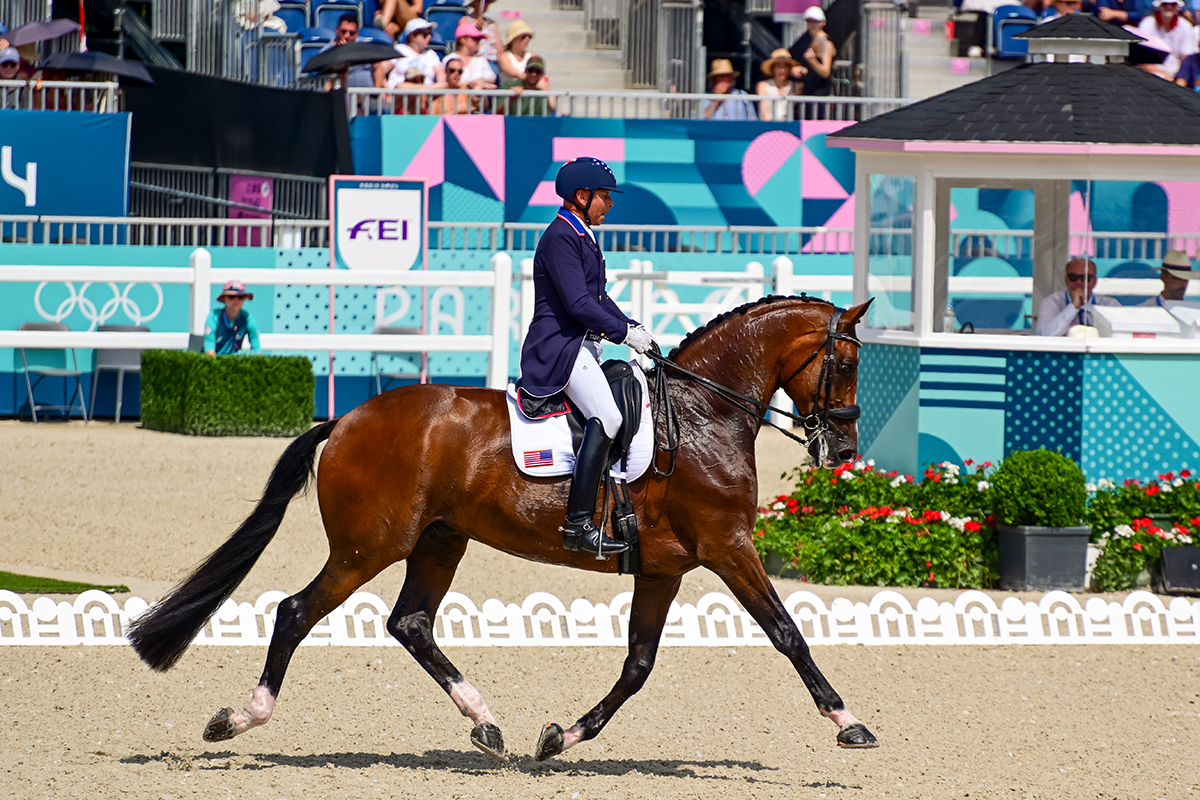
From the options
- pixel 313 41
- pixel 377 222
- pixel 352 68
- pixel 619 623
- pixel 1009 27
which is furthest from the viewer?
pixel 1009 27

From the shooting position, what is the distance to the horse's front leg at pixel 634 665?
5730 millimetres

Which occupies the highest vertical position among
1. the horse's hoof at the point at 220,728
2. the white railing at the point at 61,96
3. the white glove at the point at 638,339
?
the white railing at the point at 61,96

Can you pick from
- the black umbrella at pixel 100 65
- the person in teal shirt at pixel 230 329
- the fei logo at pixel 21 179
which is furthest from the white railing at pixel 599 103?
the person in teal shirt at pixel 230 329

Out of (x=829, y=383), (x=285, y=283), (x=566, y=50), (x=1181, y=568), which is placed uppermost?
(x=566, y=50)

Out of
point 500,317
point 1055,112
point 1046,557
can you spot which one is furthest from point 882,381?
point 500,317

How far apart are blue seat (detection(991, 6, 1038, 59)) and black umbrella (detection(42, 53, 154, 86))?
10.2 metres

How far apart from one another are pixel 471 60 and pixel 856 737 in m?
13.2

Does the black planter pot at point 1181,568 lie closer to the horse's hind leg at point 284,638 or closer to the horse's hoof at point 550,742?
the horse's hoof at point 550,742

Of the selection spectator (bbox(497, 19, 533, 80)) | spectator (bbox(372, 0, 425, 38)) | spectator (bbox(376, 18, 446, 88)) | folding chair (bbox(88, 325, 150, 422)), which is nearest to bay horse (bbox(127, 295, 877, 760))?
folding chair (bbox(88, 325, 150, 422))

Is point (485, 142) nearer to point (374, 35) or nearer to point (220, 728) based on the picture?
point (374, 35)

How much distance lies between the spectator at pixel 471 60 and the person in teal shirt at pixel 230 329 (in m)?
4.56

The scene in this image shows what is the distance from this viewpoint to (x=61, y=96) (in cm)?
1619

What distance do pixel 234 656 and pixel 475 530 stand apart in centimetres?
227

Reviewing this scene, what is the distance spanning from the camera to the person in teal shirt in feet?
45.9
